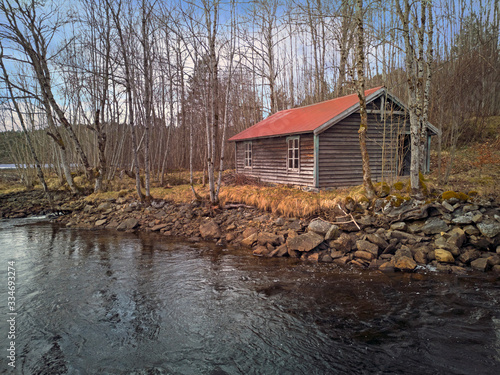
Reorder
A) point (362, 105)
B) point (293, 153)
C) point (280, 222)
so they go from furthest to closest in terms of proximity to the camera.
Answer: point (293, 153) → point (280, 222) → point (362, 105)

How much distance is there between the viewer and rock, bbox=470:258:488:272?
7.31 meters

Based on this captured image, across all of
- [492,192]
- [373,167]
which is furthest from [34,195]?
[492,192]

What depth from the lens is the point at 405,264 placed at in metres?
7.68

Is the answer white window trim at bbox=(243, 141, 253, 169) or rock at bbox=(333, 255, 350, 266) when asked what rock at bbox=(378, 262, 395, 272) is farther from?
white window trim at bbox=(243, 141, 253, 169)

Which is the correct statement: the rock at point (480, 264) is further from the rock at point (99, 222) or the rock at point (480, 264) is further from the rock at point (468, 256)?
the rock at point (99, 222)

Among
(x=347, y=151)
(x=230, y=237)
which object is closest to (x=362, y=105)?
(x=347, y=151)

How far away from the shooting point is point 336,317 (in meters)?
5.55

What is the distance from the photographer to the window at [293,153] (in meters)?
14.6

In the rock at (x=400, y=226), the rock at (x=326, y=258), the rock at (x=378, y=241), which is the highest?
the rock at (x=400, y=226)

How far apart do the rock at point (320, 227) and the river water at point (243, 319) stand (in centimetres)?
135

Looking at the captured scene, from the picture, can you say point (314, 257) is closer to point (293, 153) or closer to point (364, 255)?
point (364, 255)

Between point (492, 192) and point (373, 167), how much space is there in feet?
17.2

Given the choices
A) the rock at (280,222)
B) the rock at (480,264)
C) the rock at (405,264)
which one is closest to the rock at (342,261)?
the rock at (405,264)

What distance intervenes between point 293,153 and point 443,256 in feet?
27.0
